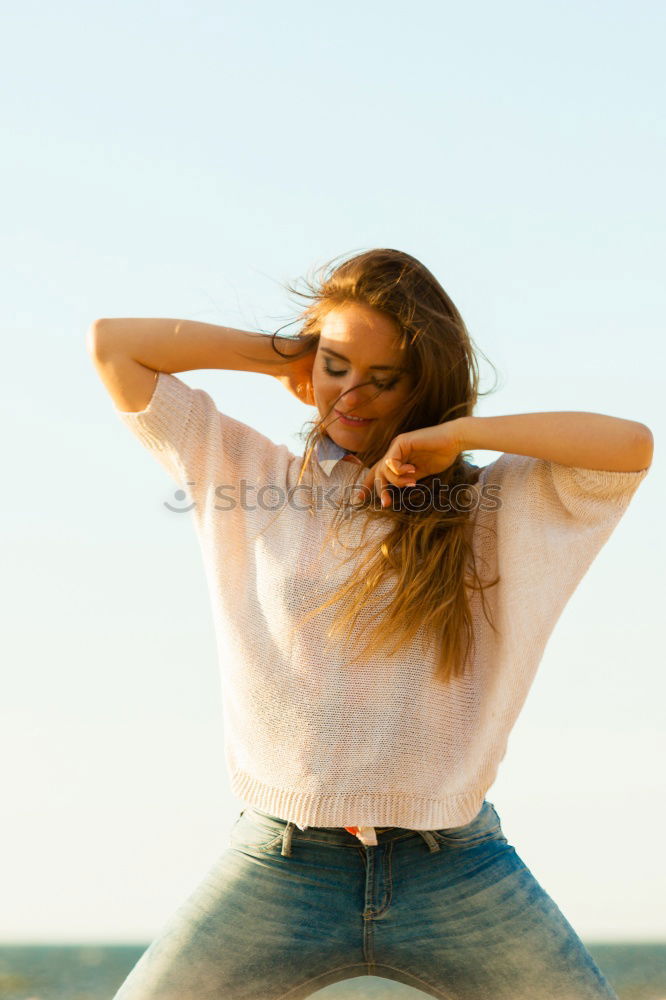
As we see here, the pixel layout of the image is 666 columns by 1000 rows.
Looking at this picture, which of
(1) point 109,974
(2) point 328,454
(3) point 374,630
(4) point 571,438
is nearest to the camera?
(4) point 571,438

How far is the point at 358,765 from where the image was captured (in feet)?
6.56

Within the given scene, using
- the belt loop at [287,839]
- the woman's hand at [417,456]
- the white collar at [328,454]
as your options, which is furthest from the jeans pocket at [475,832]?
the white collar at [328,454]

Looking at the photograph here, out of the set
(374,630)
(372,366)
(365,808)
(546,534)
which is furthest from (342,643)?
(372,366)

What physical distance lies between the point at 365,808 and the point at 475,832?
220 millimetres

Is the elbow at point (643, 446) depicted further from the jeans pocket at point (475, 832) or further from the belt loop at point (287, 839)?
the belt loop at point (287, 839)

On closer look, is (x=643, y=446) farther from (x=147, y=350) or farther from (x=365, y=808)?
(x=147, y=350)

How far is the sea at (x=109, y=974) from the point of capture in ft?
17.2

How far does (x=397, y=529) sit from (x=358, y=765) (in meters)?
0.44

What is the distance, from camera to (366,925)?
1981 mm

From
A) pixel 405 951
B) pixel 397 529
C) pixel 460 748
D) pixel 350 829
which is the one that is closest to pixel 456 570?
pixel 397 529

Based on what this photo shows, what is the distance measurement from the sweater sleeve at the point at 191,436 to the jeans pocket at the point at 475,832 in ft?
2.52

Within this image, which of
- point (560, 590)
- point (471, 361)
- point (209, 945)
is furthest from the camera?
point (471, 361)

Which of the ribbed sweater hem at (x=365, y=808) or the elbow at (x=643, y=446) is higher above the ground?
the elbow at (x=643, y=446)

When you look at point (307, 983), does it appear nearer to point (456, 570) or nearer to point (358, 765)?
point (358, 765)
